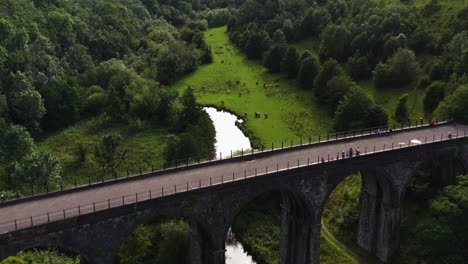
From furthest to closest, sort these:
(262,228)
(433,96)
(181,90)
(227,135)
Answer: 1. (181,90)
2. (227,135)
3. (433,96)
4. (262,228)

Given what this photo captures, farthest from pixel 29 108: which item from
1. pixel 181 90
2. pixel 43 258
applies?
pixel 43 258

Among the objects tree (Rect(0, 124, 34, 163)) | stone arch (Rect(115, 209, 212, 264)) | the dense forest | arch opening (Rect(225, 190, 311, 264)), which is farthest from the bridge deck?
tree (Rect(0, 124, 34, 163))

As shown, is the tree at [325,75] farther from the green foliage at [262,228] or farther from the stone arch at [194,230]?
the stone arch at [194,230]

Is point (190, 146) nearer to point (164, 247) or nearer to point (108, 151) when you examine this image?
point (108, 151)

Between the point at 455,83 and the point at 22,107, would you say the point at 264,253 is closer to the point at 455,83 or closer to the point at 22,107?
the point at 455,83

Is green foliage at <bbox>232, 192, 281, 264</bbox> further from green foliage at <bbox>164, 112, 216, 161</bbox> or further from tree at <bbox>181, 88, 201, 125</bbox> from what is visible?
tree at <bbox>181, 88, 201, 125</bbox>
